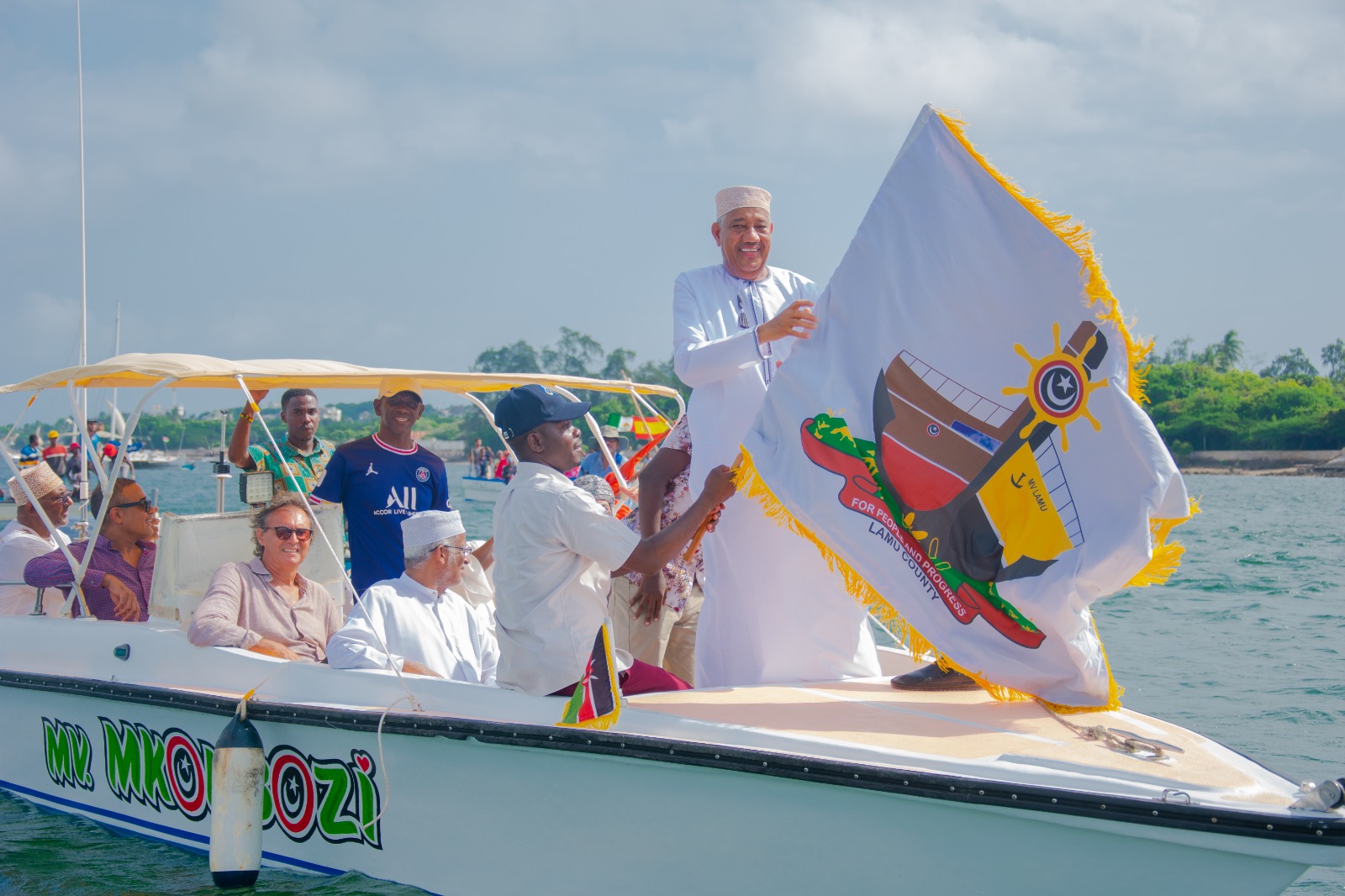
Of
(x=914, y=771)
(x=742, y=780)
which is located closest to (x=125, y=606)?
(x=742, y=780)

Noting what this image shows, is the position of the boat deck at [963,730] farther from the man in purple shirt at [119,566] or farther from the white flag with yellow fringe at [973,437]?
the man in purple shirt at [119,566]

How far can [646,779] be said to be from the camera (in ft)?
12.4

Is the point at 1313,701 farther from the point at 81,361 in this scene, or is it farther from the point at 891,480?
the point at 81,361

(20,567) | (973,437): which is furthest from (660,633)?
(20,567)

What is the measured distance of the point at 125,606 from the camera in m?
5.90

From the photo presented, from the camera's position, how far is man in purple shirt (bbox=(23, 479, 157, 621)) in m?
5.86

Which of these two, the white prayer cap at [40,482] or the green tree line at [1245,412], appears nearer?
the white prayer cap at [40,482]

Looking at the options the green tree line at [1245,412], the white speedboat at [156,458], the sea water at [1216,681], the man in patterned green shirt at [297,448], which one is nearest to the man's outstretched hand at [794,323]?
the sea water at [1216,681]

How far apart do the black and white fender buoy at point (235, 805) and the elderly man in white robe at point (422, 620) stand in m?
0.45

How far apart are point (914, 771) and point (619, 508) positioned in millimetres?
3376

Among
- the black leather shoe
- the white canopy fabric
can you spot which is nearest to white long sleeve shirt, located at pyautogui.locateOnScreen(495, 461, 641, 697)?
the black leather shoe

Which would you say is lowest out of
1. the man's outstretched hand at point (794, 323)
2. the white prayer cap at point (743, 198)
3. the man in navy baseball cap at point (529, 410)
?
the man in navy baseball cap at point (529, 410)

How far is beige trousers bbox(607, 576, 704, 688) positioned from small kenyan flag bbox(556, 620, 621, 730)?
1475 mm

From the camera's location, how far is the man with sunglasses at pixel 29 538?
639 centimetres
